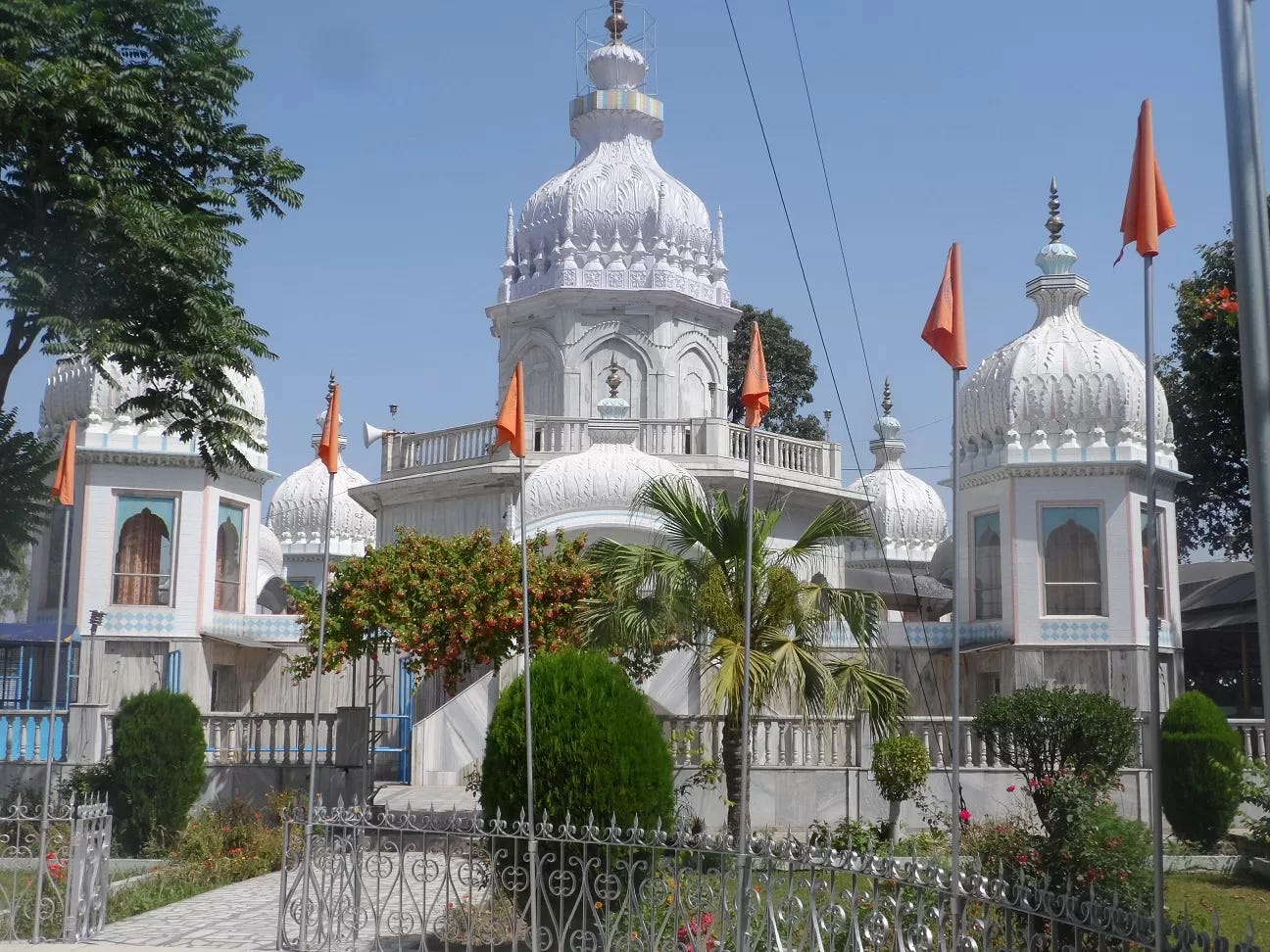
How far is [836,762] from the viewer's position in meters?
18.1

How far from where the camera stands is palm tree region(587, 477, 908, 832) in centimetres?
1356

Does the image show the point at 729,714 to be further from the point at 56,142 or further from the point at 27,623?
the point at 27,623

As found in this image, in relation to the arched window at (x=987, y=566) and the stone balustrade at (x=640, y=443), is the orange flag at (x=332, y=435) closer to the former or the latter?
the stone balustrade at (x=640, y=443)

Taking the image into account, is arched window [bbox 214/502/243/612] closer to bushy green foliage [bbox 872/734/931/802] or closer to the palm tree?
the palm tree

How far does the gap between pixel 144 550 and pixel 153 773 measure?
10580 mm

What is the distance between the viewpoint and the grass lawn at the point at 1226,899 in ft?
38.2

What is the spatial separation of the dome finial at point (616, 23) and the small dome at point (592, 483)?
535 inches

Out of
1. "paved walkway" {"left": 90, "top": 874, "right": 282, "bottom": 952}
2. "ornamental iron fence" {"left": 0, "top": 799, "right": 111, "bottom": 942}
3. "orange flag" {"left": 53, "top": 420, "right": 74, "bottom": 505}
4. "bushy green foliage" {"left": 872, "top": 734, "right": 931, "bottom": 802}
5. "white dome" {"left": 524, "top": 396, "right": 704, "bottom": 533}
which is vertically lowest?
"paved walkway" {"left": 90, "top": 874, "right": 282, "bottom": 952}

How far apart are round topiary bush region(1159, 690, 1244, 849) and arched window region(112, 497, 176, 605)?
17270mm

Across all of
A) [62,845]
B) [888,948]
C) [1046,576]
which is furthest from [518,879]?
[1046,576]

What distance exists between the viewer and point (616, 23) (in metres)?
34.3

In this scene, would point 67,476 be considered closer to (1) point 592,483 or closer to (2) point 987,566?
(1) point 592,483

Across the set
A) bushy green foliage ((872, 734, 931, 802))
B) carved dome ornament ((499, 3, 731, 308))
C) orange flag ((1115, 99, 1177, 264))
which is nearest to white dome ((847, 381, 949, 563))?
carved dome ornament ((499, 3, 731, 308))

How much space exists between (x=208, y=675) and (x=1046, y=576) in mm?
15271
